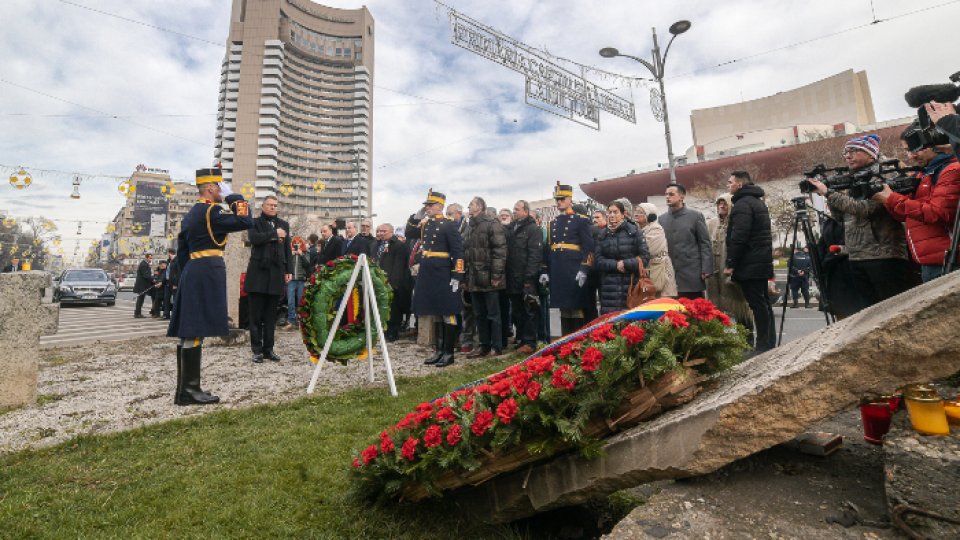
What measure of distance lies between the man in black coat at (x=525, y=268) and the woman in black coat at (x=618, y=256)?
1.48 m

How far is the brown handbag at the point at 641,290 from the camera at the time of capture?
16.1 ft

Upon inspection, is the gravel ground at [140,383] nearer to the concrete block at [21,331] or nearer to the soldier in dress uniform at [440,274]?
the concrete block at [21,331]

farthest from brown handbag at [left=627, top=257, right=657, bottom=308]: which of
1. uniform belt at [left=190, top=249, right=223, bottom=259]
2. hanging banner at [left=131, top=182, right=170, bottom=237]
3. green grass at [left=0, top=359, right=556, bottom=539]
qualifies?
hanging banner at [left=131, top=182, right=170, bottom=237]

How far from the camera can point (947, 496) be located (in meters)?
1.29

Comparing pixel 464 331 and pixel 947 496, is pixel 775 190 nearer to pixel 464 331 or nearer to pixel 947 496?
pixel 464 331

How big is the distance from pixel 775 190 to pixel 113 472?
45.5m

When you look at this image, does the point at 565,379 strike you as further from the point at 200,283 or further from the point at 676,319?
the point at 200,283

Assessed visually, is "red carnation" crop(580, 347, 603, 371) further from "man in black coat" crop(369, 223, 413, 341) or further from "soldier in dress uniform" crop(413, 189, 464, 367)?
"man in black coat" crop(369, 223, 413, 341)

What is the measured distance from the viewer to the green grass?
2141 mm

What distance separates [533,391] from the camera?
191 cm

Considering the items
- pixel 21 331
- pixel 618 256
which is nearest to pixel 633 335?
pixel 618 256

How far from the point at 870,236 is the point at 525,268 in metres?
4.06

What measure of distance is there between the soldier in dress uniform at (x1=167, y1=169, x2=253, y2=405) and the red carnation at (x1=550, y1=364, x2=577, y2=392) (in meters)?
3.76

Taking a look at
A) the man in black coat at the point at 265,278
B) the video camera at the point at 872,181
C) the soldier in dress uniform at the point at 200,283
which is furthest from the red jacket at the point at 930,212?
the man in black coat at the point at 265,278
